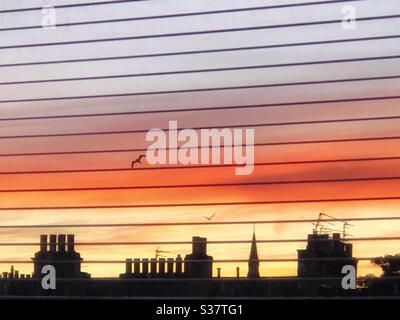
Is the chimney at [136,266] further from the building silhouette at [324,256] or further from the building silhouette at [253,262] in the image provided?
the building silhouette at [324,256]

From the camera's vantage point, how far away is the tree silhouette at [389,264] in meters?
6.06

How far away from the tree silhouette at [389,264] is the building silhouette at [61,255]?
67.6 inches

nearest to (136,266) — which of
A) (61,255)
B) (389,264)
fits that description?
(61,255)

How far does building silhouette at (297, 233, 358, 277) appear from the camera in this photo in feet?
20.3

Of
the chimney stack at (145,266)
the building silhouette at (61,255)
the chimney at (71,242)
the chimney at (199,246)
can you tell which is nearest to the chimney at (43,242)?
the building silhouette at (61,255)

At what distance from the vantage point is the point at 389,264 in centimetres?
609

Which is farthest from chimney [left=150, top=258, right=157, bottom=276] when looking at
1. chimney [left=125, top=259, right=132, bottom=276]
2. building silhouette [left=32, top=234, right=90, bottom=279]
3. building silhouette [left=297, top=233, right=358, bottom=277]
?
building silhouette [left=297, top=233, right=358, bottom=277]

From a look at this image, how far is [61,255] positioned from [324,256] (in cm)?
154

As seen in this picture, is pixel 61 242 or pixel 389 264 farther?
pixel 61 242

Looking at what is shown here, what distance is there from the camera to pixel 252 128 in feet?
20.9

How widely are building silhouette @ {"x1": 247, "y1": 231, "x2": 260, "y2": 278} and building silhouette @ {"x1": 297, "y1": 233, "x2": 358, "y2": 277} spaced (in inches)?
9.1

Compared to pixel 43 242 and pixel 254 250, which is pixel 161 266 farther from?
pixel 43 242
